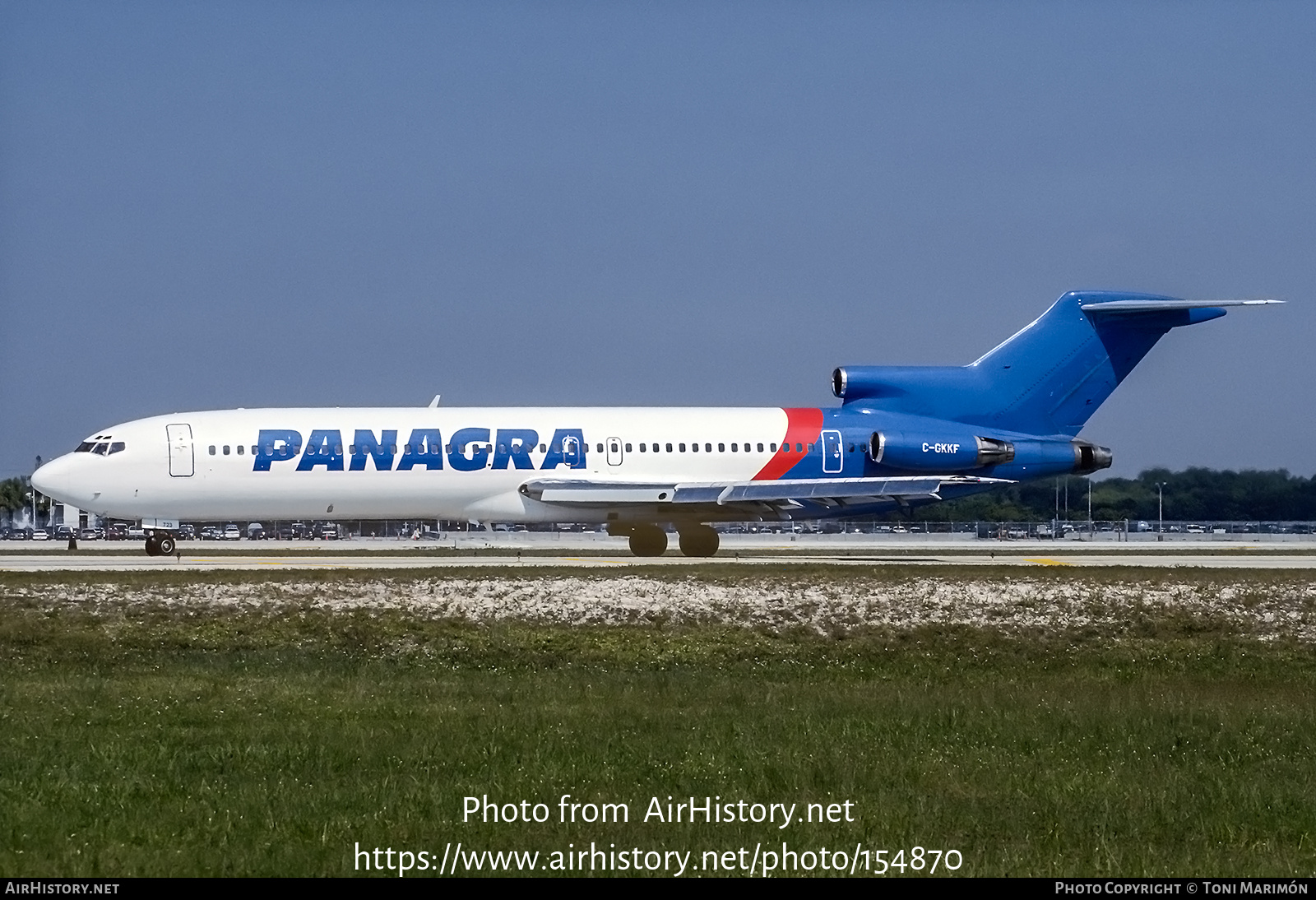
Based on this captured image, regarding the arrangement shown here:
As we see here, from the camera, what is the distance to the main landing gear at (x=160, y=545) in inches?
1700

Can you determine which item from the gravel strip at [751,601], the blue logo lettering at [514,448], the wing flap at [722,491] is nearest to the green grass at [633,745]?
the gravel strip at [751,601]

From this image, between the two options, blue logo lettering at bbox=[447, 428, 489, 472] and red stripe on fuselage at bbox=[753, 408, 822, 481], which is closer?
blue logo lettering at bbox=[447, 428, 489, 472]

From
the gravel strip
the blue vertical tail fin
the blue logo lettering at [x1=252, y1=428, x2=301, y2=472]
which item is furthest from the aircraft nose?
the blue vertical tail fin

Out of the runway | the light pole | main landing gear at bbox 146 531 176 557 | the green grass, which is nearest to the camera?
the green grass

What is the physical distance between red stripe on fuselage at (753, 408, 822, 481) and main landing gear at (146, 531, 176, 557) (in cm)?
1669

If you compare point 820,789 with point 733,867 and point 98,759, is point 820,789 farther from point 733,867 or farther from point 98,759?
point 98,759

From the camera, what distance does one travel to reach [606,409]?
149 ft

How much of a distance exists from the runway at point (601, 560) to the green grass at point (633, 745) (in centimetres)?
1214

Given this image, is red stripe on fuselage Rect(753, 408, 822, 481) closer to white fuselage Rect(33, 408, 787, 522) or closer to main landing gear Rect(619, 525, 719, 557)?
white fuselage Rect(33, 408, 787, 522)

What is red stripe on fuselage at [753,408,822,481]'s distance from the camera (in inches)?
1773

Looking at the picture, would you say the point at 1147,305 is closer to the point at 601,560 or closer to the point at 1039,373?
the point at 1039,373

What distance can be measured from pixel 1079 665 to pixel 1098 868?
12585 mm

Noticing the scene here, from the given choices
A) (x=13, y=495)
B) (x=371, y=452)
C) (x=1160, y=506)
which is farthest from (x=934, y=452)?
(x=13, y=495)

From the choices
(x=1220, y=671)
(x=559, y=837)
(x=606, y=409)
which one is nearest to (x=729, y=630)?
(x=1220, y=671)
